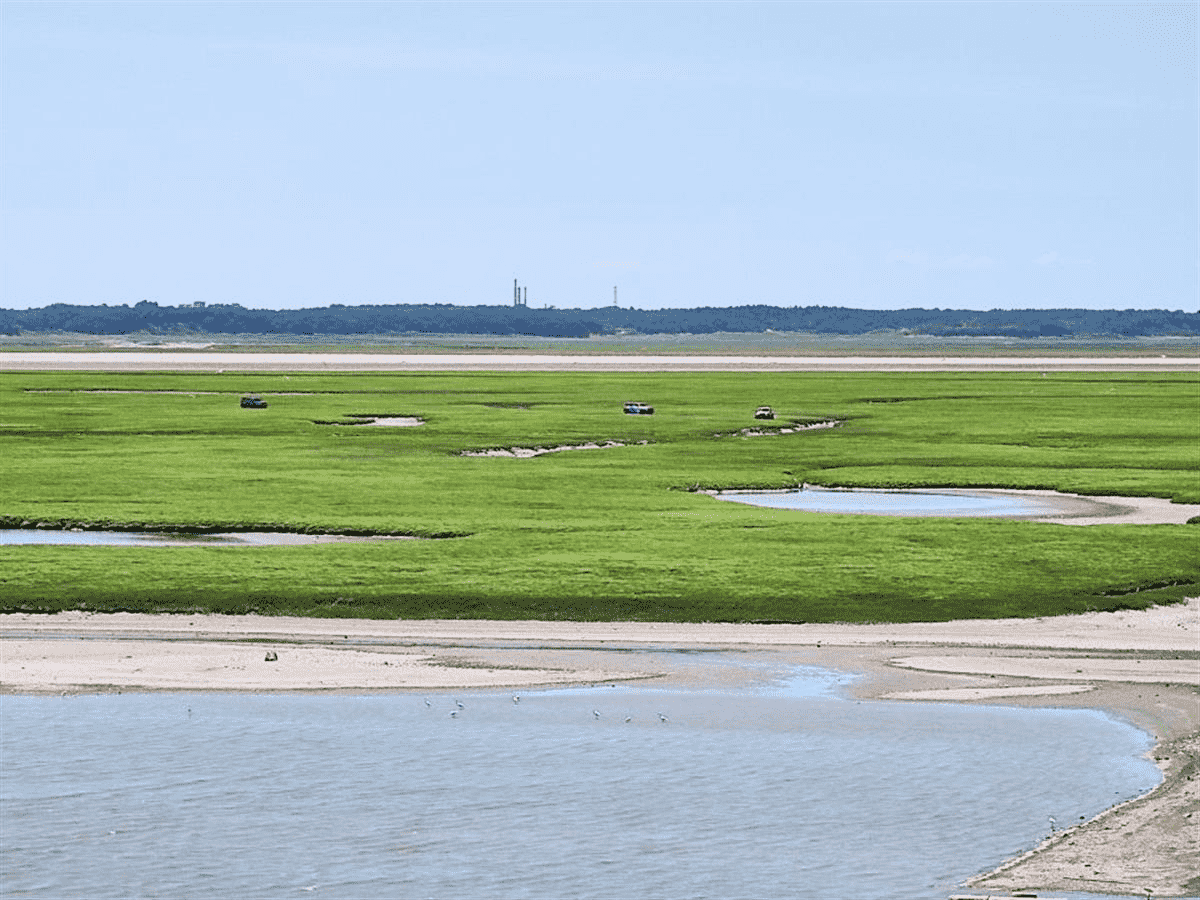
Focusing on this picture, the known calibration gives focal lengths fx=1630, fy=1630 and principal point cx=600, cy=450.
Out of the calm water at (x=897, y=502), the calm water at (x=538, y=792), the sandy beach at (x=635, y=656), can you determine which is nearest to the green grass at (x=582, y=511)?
the sandy beach at (x=635, y=656)

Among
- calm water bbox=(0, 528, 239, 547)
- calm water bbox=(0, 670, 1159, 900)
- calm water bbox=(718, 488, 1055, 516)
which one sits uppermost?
calm water bbox=(0, 528, 239, 547)

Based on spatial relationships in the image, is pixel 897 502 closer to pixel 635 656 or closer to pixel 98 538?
pixel 98 538

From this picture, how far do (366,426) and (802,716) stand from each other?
6890 centimetres

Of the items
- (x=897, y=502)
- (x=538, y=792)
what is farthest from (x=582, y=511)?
(x=538, y=792)

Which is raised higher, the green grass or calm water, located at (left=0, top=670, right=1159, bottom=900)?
the green grass

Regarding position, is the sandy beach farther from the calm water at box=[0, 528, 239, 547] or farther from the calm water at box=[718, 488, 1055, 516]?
the calm water at box=[718, 488, 1055, 516]

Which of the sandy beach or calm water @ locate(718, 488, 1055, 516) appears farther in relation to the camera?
calm water @ locate(718, 488, 1055, 516)

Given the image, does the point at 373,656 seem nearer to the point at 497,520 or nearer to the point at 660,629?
the point at 660,629

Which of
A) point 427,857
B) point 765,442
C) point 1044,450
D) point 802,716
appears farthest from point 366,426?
point 427,857

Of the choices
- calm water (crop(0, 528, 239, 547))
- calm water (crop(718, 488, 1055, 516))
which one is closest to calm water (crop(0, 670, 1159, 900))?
calm water (crop(0, 528, 239, 547))

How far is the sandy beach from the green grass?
3.94 ft

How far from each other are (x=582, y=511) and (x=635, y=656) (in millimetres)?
19989

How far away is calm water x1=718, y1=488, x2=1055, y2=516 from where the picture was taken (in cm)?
5350

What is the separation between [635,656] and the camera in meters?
30.1
